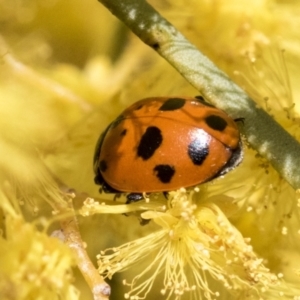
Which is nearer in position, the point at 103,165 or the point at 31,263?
the point at 31,263

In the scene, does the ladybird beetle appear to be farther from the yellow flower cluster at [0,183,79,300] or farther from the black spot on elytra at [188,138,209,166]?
the yellow flower cluster at [0,183,79,300]

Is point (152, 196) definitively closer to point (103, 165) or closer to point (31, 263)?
point (103, 165)

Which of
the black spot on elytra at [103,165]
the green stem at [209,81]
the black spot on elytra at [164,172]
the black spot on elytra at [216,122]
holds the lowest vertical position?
the black spot on elytra at [103,165]

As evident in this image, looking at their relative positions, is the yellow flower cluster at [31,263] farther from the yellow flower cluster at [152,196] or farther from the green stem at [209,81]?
the green stem at [209,81]

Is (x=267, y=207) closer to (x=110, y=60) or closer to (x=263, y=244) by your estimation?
(x=263, y=244)

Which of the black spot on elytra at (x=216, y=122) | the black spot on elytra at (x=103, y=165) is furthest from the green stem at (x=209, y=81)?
the black spot on elytra at (x=103, y=165)

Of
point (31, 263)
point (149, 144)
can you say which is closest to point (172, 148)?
point (149, 144)
